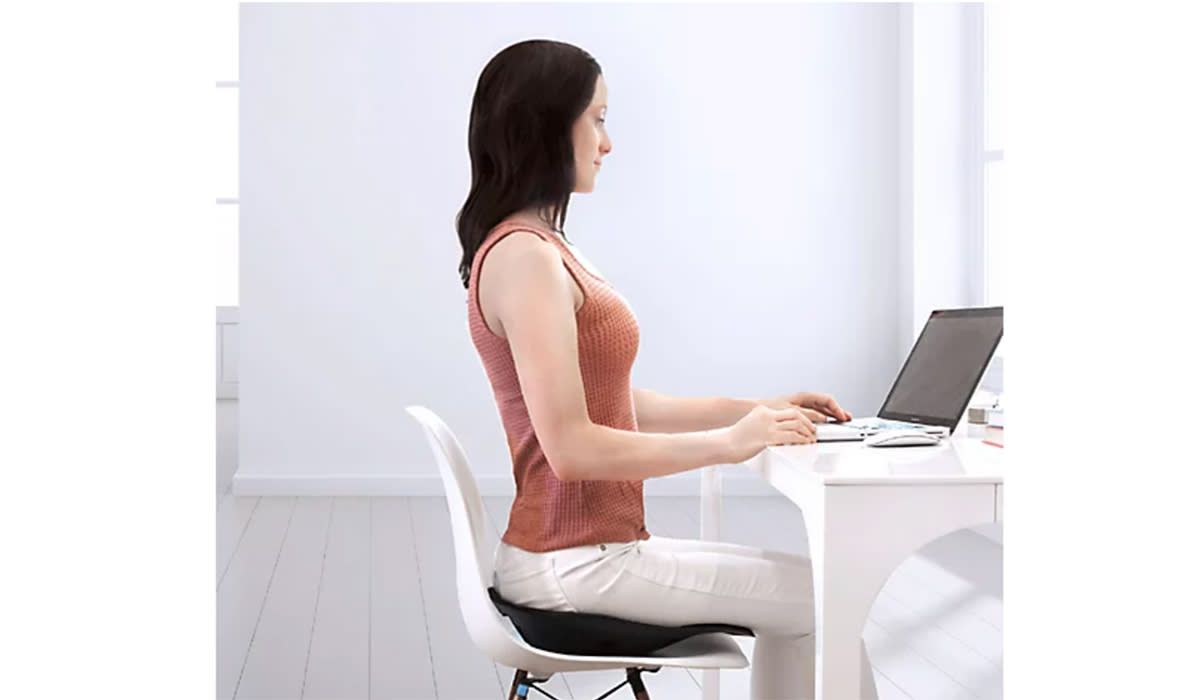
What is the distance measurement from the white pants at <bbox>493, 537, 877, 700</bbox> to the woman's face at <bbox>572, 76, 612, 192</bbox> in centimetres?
49

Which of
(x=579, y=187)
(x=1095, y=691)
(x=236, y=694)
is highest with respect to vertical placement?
(x=579, y=187)

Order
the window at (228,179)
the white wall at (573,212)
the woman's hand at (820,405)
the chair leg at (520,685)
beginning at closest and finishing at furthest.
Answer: the chair leg at (520,685) → the woman's hand at (820,405) → the white wall at (573,212) → the window at (228,179)

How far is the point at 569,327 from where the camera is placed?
1.50m

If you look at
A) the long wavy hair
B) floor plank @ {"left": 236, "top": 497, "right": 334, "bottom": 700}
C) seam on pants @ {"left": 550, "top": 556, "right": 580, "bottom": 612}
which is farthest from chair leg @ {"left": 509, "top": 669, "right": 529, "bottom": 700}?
floor plank @ {"left": 236, "top": 497, "right": 334, "bottom": 700}

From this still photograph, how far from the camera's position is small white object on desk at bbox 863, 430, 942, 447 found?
1683 millimetres

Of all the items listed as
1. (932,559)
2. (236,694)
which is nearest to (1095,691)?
(236,694)

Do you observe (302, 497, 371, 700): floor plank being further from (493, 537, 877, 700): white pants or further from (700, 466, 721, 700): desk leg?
(493, 537, 877, 700): white pants

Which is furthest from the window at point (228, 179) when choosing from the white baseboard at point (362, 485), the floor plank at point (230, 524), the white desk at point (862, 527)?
the white desk at point (862, 527)

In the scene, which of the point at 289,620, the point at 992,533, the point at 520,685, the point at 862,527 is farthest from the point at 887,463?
the point at 992,533

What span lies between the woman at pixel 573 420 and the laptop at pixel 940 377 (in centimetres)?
28

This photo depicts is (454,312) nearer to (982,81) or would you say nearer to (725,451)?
(982,81)

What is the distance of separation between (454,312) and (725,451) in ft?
12.7

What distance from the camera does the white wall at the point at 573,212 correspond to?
523 cm

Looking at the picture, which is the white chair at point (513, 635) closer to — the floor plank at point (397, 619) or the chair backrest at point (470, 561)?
the chair backrest at point (470, 561)
